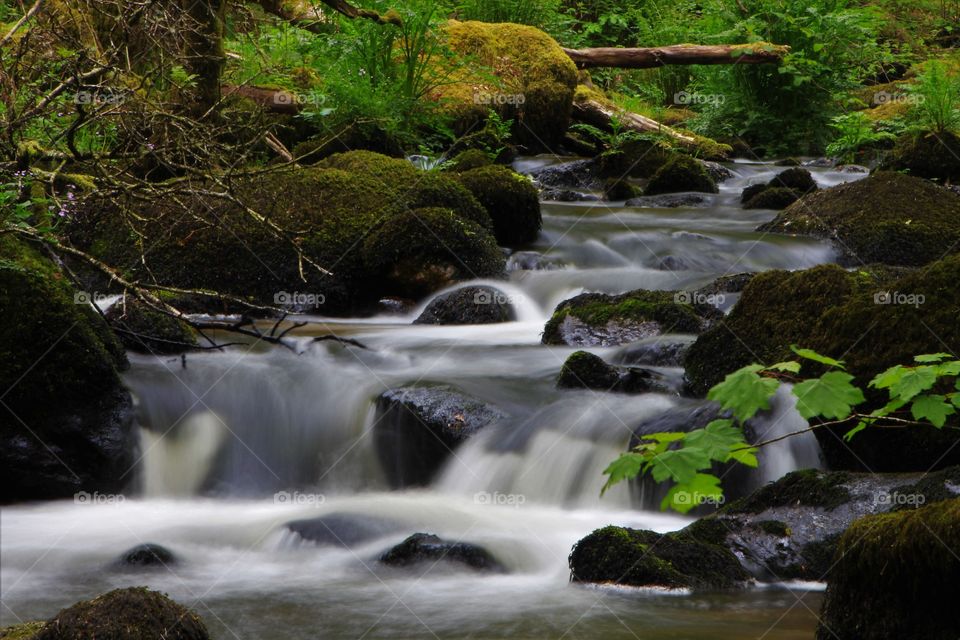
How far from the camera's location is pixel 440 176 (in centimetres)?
919

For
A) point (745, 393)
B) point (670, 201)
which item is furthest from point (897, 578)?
point (670, 201)

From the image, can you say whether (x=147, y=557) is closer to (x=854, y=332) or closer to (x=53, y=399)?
(x=53, y=399)

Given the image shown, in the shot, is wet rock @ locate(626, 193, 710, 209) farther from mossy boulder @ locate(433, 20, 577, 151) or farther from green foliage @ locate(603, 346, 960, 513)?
green foliage @ locate(603, 346, 960, 513)

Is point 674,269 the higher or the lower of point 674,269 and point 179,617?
the lower

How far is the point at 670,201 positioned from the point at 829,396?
9509 mm

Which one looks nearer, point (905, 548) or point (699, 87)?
point (905, 548)

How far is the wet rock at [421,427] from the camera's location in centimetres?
579

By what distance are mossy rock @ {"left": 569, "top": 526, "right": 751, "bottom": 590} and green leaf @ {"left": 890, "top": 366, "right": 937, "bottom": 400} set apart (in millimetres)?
1761

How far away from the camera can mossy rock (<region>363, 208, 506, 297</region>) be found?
841 cm

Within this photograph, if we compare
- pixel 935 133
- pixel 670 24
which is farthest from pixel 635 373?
pixel 670 24

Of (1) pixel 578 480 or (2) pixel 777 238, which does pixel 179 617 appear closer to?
(1) pixel 578 480

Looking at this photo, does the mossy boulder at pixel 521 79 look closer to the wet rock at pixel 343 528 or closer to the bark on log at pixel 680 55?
the bark on log at pixel 680 55

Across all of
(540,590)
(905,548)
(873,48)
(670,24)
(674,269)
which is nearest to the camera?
(905,548)

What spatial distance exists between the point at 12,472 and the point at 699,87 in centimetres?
1356
